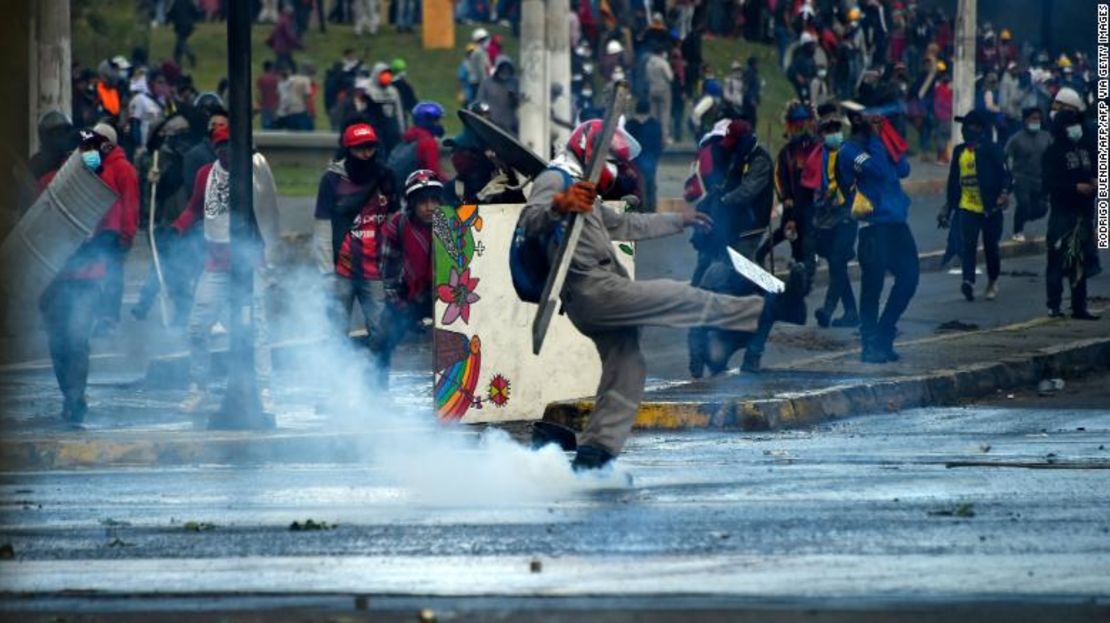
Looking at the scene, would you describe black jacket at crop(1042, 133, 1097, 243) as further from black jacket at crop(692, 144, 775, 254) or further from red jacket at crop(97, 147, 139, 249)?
red jacket at crop(97, 147, 139, 249)

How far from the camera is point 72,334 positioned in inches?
523

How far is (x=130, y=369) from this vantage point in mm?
16125

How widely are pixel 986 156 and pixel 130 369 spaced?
27.2 feet

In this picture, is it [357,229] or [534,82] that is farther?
[534,82]

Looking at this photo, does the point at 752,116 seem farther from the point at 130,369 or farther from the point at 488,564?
the point at 488,564

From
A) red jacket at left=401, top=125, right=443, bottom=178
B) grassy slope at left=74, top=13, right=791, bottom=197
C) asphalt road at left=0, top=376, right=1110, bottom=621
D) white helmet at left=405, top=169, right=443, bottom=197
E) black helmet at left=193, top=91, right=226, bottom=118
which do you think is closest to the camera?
asphalt road at left=0, top=376, right=1110, bottom=621

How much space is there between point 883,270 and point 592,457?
6095mm

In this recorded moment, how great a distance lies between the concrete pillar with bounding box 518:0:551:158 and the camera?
27578mm

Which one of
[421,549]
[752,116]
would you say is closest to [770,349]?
[421,549]

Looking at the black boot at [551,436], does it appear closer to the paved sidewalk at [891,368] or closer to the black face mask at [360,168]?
the paved sidewalk at [891,368]

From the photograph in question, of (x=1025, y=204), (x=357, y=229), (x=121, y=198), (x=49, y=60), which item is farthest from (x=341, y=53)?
(x=121, y=198)

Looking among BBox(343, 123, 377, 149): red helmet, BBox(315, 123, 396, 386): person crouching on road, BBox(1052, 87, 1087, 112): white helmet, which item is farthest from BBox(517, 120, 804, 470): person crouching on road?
BBox(1052, 87, 1087, 112): white helmet

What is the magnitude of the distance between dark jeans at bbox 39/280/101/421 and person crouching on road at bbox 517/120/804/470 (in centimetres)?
413

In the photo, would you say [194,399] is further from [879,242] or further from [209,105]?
[879,242]
